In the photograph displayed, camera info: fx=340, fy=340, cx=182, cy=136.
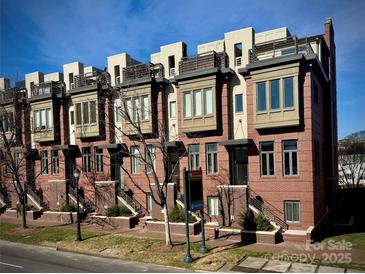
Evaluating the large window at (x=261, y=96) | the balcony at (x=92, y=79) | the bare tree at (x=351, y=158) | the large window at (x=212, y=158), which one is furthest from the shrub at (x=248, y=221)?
the bare tree at (x=351, y=158)

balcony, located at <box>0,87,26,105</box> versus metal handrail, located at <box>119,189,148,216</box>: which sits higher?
balcony, located at <box>0,87,26,105</box>

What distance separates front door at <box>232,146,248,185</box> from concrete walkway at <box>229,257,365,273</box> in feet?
28.5

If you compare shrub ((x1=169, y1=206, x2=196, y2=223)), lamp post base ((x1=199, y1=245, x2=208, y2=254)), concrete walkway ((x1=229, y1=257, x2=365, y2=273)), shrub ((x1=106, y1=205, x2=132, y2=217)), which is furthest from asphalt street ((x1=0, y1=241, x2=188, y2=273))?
shrub ((x1=169, y1=206, x2=196, y2=223))

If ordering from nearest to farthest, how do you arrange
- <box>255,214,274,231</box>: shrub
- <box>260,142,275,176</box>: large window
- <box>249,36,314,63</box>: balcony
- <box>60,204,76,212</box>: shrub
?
<box>255,214,274,231</box>: shrub → <box>249,36,314,63</box>: balcony → <box>260,142,275,176</box>: large window → <box>60,204,76,212</box>: shrub

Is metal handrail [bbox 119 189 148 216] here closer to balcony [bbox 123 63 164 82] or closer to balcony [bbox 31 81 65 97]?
balcony [bbox 123 63 164 82]

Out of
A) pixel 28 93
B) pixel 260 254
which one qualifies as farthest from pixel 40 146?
pixel 260 254

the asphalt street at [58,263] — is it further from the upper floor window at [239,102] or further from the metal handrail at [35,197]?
the upper floor window at [239,102]

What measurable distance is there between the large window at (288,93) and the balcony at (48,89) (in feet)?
69.1

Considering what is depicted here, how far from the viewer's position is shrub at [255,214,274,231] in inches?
782

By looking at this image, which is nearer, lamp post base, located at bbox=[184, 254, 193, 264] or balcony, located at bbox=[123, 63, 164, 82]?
lamp post base, located at bbox=[184, 254, 193, 264]

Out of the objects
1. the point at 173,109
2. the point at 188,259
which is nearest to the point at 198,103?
the point at 173,109

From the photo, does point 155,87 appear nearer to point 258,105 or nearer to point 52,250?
point 258,105

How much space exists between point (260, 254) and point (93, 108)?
1907 cm

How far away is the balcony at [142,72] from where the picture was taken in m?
27.4
